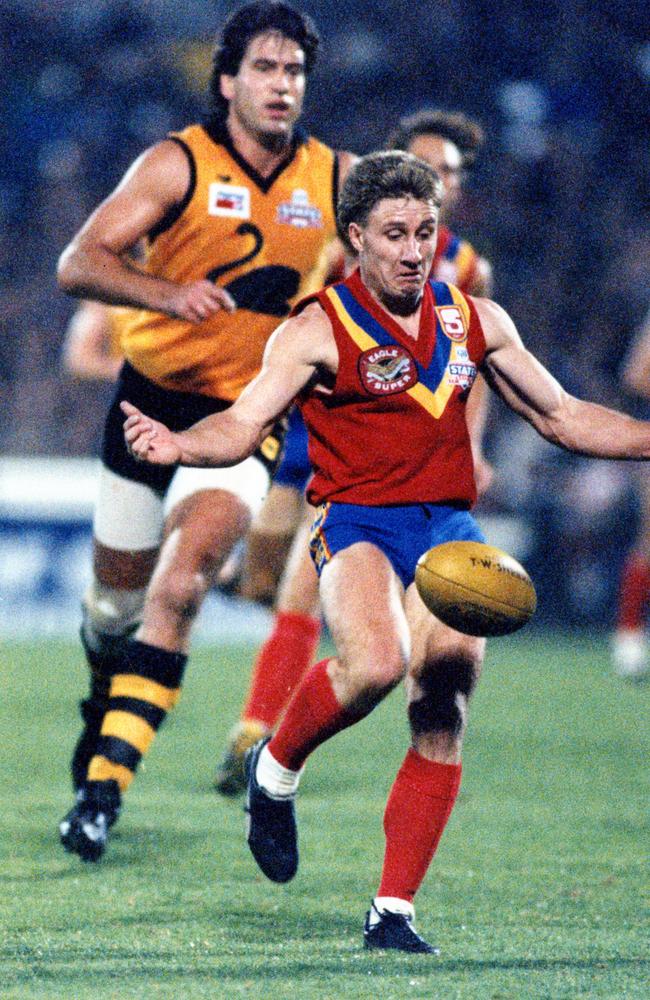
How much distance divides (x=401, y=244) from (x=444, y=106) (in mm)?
11276

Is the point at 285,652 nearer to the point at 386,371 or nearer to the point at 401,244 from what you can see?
the point at 386,371

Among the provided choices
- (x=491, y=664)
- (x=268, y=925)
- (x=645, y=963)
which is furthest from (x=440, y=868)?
(x=491, y=664)

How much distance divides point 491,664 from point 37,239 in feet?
20.5

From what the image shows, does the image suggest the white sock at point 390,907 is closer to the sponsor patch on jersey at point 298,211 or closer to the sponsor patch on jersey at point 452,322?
the sponsor patch on jersey at point 452,322

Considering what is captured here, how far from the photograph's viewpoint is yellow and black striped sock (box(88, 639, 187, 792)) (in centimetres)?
490

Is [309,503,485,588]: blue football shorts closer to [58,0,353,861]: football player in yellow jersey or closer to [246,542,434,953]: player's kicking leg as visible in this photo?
[246,542,434,953]: player's kicking leg

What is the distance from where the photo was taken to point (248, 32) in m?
5.52

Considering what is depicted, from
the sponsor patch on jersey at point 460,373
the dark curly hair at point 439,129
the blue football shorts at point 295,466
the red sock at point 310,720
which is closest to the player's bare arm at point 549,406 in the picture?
the sponsor patch on jersey at point 460,373

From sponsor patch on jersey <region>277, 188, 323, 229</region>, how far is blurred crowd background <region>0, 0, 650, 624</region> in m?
9.14

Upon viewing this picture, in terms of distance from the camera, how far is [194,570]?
5.02m

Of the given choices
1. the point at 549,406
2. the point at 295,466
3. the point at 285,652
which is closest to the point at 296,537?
the point at 295,466

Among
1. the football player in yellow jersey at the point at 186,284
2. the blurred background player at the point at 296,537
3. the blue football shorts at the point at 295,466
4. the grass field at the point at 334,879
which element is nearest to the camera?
the grass field at the point at 334,879

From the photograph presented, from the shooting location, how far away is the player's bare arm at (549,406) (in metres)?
4.39

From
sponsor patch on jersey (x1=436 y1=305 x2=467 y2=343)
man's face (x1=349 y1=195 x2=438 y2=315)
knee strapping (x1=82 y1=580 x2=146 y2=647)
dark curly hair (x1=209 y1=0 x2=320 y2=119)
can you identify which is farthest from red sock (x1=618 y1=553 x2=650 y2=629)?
man's face (x1=349 y1=195 x2=438 y2=315)
